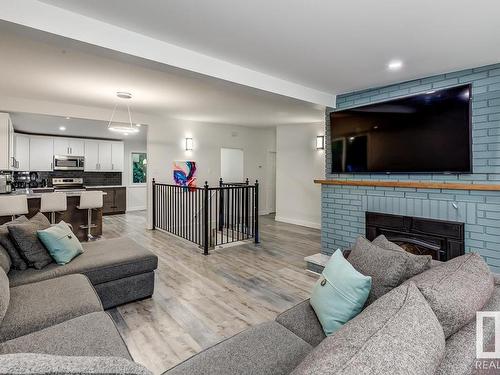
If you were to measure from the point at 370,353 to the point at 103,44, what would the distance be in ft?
8.45

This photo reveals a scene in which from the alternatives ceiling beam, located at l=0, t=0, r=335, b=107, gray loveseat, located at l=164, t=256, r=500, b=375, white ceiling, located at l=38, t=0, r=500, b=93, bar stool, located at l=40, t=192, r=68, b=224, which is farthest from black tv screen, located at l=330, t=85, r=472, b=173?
bar stool, located at l=40, t=192, r=68, b=224

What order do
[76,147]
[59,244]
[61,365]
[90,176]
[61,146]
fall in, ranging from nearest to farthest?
[61,365] < [59,244] < [61,146] < [76,147] < [90,176]

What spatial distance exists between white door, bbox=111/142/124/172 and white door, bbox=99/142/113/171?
0.19 feet

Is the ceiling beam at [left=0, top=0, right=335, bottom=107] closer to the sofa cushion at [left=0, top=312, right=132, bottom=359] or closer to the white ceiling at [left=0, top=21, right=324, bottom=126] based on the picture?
the white ceiling at [left=0, top=21, right=324, bottom=126]

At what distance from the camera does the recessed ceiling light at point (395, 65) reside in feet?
9.59

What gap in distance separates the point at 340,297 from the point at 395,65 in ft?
8.56

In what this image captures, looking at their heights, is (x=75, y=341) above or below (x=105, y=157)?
below

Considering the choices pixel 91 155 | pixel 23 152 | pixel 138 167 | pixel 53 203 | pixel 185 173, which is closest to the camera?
pixel 53 203

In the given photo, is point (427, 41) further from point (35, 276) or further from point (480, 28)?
point (35, 276)

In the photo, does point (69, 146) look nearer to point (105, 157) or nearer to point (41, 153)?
point (41, 153)

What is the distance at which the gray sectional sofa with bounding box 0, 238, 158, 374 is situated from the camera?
2.30 ft

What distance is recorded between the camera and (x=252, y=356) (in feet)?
4.33

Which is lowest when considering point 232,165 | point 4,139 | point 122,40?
point 232,165

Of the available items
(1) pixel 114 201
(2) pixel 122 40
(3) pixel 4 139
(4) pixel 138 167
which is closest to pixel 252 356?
(2) pixel 122 40
